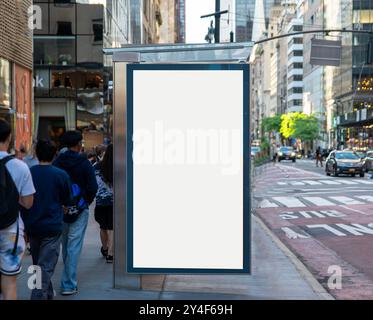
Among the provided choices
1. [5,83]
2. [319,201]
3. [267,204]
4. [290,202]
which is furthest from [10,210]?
[319,201]

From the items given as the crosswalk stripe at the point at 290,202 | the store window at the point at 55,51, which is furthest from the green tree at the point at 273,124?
the crosswalk stripe at the point at 290,202

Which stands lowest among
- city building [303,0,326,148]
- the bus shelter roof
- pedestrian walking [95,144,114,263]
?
pedestrian walking [95,144,114,263]

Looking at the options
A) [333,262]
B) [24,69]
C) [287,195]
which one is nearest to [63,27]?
[24,69]

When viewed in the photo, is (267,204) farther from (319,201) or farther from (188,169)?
(188,169)

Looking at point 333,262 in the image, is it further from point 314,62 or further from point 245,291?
point 314,62

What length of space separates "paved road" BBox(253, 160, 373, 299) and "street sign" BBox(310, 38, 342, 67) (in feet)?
18.5

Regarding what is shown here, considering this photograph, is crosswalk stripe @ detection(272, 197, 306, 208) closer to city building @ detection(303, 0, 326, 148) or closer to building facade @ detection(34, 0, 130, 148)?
building facade @ detection(34, 0, 130, 148)

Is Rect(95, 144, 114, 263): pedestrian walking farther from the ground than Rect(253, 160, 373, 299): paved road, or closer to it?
farther from the ground

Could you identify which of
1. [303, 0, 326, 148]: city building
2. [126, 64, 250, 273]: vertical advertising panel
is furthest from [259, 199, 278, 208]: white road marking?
[303, 0, 326, 148]: city building

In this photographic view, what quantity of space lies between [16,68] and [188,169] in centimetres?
1536

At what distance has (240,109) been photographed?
7.64m

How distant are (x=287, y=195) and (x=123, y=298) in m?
18.6

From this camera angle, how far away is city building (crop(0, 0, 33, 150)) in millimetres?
20172

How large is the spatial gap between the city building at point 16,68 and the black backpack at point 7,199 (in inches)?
566
